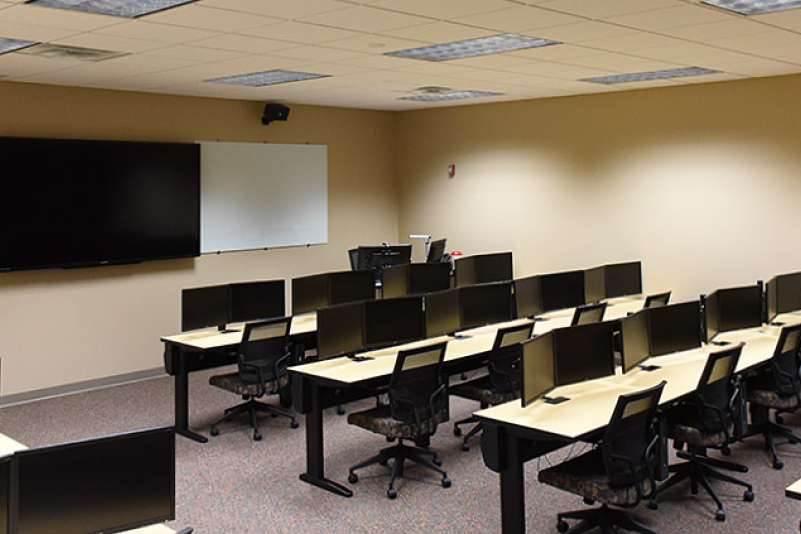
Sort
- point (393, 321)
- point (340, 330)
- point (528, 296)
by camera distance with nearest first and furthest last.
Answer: point (340, 330), point (393, 321), point (528, 296)

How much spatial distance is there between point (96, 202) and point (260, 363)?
2748 mm

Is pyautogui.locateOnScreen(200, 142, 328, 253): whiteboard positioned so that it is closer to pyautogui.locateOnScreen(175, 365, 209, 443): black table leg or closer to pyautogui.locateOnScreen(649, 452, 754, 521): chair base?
pyautogui.locateOnScreen(175, 365, 209, 443): black table leg

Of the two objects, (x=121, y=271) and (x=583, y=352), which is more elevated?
(x=121, y=271)

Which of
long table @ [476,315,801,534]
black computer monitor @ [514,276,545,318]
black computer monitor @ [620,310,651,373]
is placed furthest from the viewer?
black computer monitor @ [514,276,545,318]

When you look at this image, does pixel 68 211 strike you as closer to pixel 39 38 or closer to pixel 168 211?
pixel 168 211

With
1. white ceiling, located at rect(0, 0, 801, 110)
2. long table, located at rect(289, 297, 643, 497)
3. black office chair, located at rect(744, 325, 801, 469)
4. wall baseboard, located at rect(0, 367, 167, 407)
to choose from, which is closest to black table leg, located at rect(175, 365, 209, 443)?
long table, located at rect(289, 297, 643, 497)

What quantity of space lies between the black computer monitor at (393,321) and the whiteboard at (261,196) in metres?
3.42

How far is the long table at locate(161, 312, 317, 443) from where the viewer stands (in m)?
6.57

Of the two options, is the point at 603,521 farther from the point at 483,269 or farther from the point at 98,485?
the point at 483,269

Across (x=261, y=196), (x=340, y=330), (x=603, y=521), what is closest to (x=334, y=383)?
(x=340, y=330)

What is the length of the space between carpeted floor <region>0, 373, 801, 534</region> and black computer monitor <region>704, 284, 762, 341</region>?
92cm

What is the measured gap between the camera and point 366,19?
186 inches

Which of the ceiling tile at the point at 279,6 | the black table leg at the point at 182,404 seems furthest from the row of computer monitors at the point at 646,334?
the black table leg at the point at 182,404

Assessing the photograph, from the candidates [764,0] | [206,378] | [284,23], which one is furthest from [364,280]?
[764,0]
